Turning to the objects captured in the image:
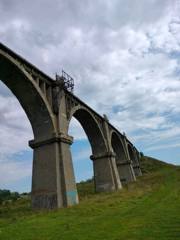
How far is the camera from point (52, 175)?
19.1 meters

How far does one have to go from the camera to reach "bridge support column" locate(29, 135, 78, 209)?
18.7 meters

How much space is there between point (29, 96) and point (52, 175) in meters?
5.85

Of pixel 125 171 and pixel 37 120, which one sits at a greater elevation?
pixel 125 171

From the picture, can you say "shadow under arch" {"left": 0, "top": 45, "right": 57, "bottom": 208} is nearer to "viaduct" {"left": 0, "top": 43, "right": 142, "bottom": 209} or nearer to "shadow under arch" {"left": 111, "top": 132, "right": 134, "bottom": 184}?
"viaduct" {"left": 0, "top": 43, "right": 142, "bottom": 209}

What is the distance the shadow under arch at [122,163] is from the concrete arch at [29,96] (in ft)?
88.4

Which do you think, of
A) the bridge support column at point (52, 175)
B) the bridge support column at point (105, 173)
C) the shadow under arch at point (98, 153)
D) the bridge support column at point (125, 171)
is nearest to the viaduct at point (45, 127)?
the bridge support column at point (52, 175)

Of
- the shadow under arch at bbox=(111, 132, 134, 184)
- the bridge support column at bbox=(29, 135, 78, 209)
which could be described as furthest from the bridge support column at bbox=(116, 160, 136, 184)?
the bridge support column at bbox=(29, 135, 78, 209)

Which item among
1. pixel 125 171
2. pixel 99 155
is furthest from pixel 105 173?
pixel 125 171

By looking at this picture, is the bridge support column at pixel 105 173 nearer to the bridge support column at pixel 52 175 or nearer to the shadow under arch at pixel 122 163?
the bridge support column at pixel 52 175

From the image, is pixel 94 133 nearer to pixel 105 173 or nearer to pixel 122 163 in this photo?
pixel 105 173

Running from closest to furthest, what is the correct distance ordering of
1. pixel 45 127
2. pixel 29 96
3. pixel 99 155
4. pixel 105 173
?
pixel 29 96, pixel 45 127, pixel 105 173, pixel 99 155

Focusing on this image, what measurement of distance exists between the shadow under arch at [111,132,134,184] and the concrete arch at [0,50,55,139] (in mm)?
26959

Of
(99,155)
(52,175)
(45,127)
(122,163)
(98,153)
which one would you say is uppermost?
(122,163)

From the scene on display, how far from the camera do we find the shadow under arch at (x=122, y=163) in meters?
47.4
